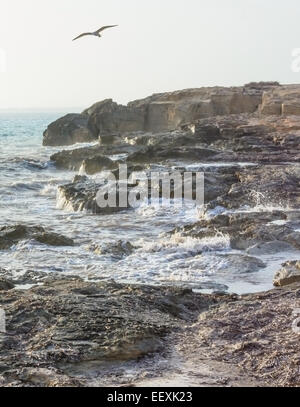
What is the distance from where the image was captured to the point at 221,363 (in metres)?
4.74

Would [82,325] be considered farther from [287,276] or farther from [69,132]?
[69,132]

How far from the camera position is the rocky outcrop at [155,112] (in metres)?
36.1

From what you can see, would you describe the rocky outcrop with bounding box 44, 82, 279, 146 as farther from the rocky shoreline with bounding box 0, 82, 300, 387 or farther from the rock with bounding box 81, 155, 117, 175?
the rocky shoreline with bounding box 0, 82, 300, 387

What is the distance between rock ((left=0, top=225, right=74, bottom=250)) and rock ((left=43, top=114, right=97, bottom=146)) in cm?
2876

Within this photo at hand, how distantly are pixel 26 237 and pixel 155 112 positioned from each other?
28.6 metres

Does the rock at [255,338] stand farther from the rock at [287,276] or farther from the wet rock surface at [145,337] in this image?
the rock at [287,276]

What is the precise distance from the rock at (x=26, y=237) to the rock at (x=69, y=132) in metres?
28.8

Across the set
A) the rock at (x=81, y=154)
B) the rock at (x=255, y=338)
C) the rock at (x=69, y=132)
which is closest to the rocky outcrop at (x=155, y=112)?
the rock at (x=69, y=132)

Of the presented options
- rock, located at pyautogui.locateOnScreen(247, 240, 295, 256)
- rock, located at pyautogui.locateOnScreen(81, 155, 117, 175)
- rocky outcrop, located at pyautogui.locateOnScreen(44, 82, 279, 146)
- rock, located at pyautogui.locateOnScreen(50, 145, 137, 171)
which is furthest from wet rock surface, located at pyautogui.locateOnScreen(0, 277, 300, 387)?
rocky outcrop, located at pyautogui.locateOnScreen(44, 82, 279, 146)

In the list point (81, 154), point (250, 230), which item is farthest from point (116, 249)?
point (81, 154)

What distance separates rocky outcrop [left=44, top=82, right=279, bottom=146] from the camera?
118 ft

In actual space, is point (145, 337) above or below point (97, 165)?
below

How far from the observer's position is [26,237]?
35.9ft
